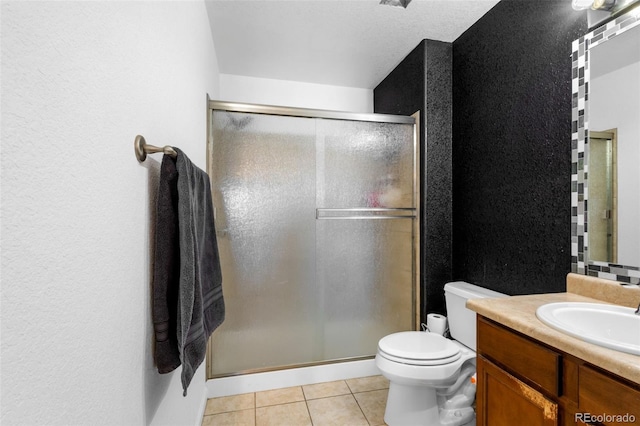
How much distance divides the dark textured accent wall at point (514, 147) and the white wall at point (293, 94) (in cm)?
101

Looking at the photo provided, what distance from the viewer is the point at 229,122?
205cm

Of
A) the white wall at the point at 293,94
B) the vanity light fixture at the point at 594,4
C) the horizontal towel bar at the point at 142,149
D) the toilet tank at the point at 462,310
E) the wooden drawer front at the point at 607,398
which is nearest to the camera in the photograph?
the wooden drawer front at the point at 607,398

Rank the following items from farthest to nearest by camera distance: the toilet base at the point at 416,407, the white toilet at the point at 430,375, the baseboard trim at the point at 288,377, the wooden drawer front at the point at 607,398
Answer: the baseboard trim at the point at 288,377, the toilet base at the point at 416,407, the white toilet at the point at 430,375, the wooden drawer front at the point at 607,398

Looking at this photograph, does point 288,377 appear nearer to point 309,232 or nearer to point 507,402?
point 309,232

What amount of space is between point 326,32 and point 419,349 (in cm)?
207

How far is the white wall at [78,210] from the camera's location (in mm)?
401

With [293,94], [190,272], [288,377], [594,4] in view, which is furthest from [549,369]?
[293,94]

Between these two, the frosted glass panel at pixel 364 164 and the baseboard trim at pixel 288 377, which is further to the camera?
the frosted glass panel at pixel 364 164

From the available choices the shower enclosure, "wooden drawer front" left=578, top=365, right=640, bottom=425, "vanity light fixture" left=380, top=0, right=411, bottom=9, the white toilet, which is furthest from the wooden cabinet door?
"vanity light fixture" left=380, top=0, right=411, bottom=9

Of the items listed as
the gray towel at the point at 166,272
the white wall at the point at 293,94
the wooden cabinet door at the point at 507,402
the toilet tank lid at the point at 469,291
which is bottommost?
the wooden cabinet door at the point at 507,402

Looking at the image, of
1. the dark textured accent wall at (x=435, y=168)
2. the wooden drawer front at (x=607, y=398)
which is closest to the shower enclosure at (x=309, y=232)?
the dark textured accent wall at (x=435, y=168)

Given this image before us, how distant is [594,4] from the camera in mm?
1247

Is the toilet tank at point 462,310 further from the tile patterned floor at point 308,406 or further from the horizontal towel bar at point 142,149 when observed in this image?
the horizontal towel bar at point 142,149

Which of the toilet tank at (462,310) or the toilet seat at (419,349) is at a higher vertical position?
the toilet tank at (462,310)
